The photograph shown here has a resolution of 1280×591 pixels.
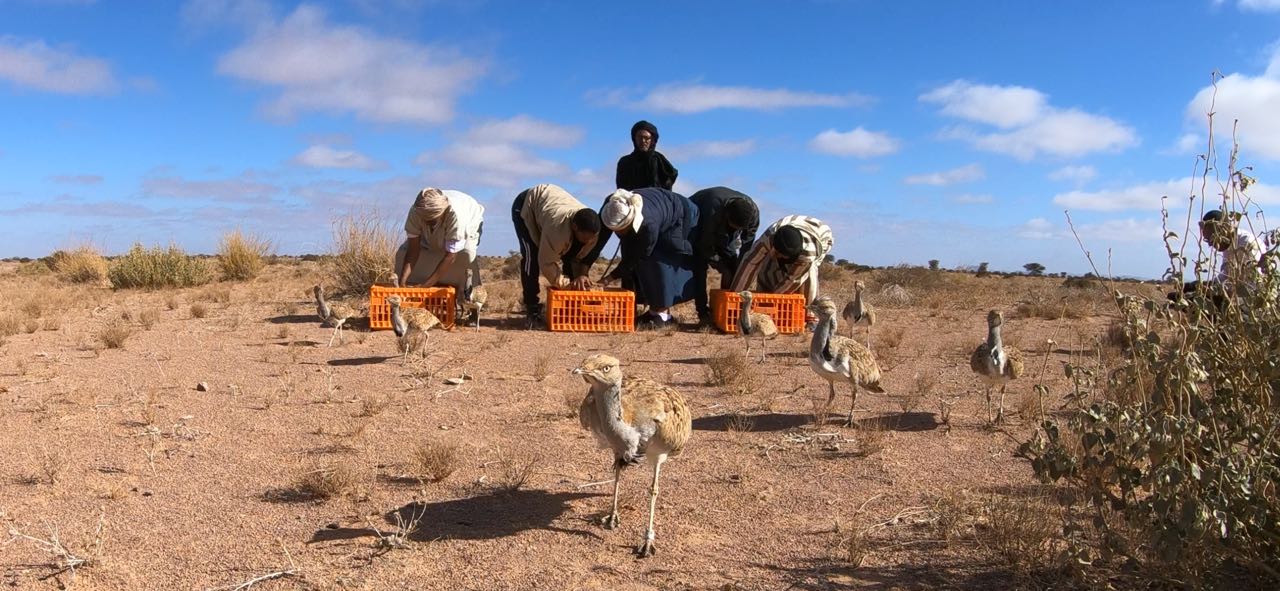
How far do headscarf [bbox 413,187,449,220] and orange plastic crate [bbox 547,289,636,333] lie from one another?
1592mm

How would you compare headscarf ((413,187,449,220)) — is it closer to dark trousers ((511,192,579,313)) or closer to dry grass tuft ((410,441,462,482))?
dark trousers ((511,192,579,313))

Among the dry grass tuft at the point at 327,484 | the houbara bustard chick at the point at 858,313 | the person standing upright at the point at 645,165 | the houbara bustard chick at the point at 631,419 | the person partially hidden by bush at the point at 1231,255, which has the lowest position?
the dry grass tuft at the point at 327,484

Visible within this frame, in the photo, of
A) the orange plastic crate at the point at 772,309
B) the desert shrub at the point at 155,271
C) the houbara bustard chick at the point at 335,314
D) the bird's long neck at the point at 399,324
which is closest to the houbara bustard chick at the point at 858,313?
the orange plastic crate at the point at 772,309

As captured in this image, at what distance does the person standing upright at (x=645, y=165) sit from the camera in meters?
11.3

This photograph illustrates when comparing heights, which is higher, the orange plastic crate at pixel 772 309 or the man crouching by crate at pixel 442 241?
the man crouching by crate at pixel 442 241

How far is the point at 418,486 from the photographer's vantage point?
16.8ft

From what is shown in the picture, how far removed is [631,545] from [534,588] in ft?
2.11

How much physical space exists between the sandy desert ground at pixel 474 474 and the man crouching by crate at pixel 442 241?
1522 millimetres

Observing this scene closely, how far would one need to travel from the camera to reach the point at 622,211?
9.93 meters

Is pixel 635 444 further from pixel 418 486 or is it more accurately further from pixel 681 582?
pixel 418 486

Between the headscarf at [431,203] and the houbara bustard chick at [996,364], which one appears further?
the headscarf at [431,203]

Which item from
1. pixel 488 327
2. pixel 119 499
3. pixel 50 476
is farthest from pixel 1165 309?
pixel 488 327

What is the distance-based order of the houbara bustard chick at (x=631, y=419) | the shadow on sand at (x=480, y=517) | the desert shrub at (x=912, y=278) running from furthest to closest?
1. the desert shrub at (x=912, y=278)
2. the shadow on sand at (x=480, y=517)
3. the houbara bustard chick at (x=631, y=419)

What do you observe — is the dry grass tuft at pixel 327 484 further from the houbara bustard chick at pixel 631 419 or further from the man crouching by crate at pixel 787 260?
the man crouching by crate at pixel 787 260
